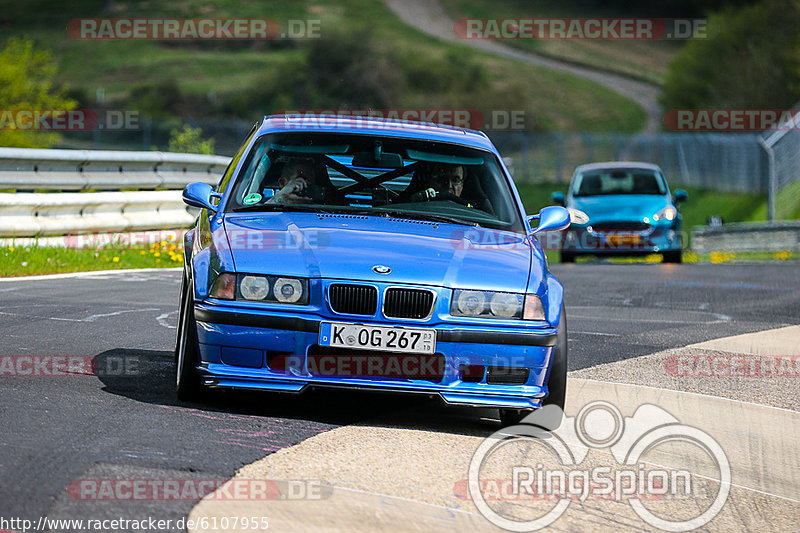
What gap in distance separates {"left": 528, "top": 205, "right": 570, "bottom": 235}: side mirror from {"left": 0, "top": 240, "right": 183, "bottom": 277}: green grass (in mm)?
6945

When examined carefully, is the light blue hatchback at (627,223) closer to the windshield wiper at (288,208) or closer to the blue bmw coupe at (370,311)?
the windshield wiper at (288,208)

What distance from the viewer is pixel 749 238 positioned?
27234 mm

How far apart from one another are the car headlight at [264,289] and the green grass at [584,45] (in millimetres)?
92710

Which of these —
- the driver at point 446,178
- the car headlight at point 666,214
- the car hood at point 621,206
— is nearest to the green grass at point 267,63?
the car hood at point 621,206

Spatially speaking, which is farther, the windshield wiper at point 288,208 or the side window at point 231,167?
the side window at point 231,167

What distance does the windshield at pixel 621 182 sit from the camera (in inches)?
843

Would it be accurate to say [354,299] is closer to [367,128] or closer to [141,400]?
[141,400]

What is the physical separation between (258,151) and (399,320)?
6.38ft

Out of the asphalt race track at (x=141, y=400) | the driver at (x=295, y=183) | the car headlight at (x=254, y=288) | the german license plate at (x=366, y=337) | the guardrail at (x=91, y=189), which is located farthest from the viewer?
the guardrail at (x=91, y=189)

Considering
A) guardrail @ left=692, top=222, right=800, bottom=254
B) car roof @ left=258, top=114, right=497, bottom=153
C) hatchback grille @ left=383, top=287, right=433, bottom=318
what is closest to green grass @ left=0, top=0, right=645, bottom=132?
guardrail @ left=692, top=222, right=800, bottom=254

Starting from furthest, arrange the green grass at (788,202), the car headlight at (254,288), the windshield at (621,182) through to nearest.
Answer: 1. the green grass at (788,202)
2. the windshield at (621,182)
3. the car headlight at (254,288)

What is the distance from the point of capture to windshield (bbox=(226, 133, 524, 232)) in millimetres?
7305

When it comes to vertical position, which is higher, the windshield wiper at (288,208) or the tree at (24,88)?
the tree at (24,88)

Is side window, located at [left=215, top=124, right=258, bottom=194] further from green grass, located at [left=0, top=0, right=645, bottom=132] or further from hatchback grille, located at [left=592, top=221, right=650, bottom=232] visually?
green grass, located at [left=0, top=0, right=645, bottom=132]
